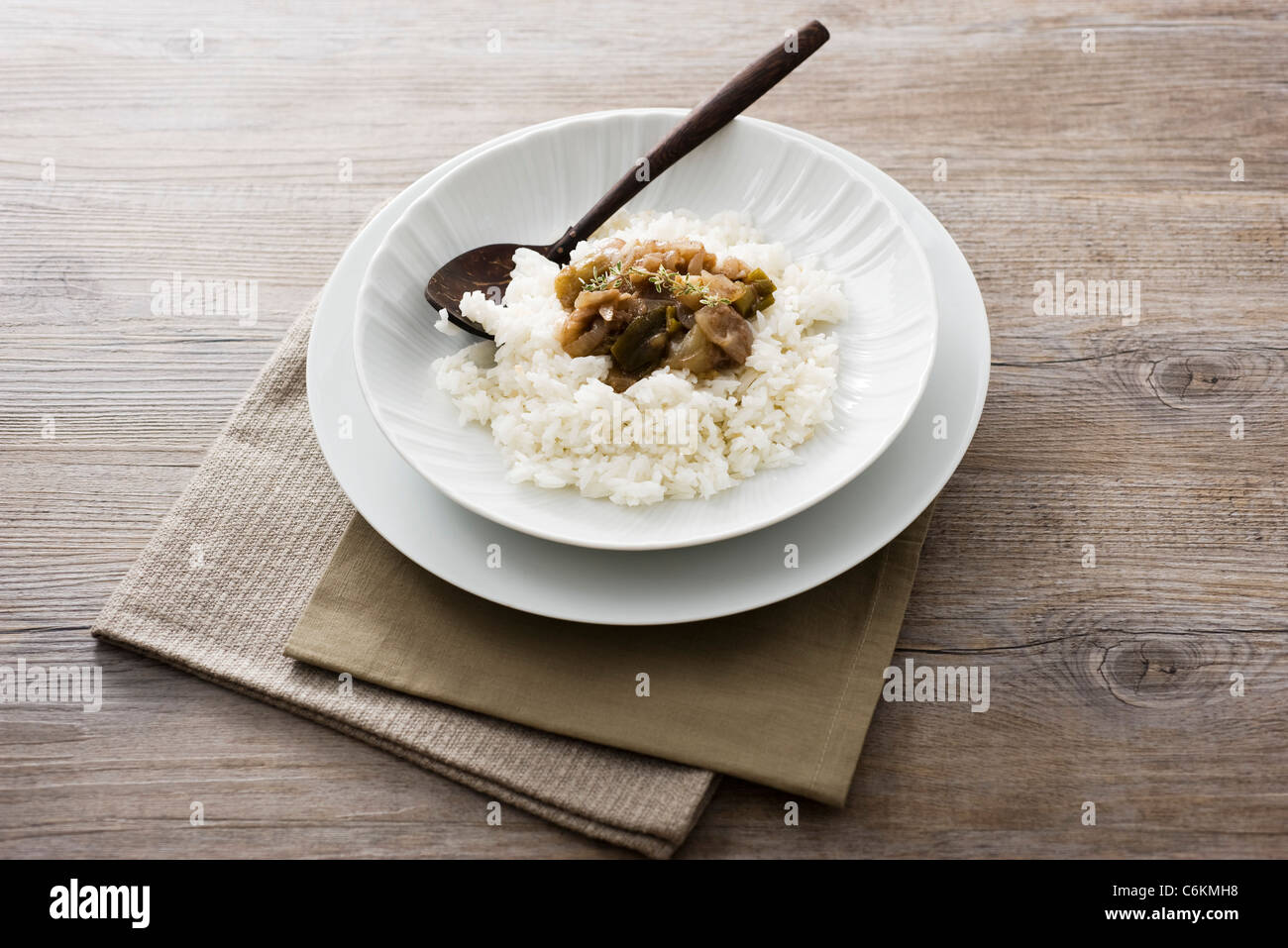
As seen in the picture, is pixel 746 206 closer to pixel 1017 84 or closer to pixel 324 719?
pixel 1017 84

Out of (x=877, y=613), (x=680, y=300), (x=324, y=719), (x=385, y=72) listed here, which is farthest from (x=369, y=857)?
(x=385, y=72)

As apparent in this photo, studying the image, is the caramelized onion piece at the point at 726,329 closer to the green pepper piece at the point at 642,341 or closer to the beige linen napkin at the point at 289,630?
the green pepper piece at the point at 642,341

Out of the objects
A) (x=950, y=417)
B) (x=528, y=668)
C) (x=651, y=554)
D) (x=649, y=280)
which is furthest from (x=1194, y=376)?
(x=528, y=668)

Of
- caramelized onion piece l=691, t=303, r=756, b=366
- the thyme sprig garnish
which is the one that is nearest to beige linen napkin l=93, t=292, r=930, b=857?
caramelized onion piece l=691, t=303, r=756, b=366

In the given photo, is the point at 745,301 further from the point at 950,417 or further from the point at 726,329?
the point at 950,417

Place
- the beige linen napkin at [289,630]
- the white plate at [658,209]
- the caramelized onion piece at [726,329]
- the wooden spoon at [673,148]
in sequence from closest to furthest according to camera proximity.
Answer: the beige linen napkin at [289,630]
the white plate at [658,209]
the caramelized onion piece at [726,329]
the wooden spoon at [673,148]

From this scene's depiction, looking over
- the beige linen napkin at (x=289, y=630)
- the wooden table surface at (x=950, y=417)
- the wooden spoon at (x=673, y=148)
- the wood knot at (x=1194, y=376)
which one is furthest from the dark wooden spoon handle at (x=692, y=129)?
the wood knot at (x=1194, y=376)
